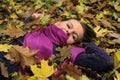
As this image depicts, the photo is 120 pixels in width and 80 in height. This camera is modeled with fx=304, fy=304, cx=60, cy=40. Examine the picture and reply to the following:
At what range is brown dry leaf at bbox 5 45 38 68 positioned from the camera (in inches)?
92.6

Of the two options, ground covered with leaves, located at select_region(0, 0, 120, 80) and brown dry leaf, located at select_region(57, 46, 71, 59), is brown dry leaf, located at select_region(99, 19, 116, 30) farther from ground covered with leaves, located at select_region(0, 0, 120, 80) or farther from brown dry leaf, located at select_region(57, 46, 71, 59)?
brown dry leaf, located at select_region(57, 46, 71, 59)

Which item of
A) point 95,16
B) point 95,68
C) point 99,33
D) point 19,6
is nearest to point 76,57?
point 95,68

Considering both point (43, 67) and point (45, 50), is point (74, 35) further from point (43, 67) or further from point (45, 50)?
point (43, 67)

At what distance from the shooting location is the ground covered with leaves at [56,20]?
2303mm

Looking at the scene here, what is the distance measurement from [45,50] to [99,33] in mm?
861

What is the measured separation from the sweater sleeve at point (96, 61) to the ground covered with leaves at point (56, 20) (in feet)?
0.15

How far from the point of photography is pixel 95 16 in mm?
3773

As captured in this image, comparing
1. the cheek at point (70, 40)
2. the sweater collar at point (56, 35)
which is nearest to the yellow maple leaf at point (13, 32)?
the sweater collar at point (56, 35)

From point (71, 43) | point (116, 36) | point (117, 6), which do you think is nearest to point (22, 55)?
point (71, 43)

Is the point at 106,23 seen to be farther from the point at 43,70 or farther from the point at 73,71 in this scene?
the point at 43,70

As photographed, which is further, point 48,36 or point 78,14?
point 78,14

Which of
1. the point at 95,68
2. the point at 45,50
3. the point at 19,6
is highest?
the point at 19,6

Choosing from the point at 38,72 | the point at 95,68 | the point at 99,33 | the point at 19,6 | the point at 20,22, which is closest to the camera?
the point at 38,72

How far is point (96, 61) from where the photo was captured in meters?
2.46
